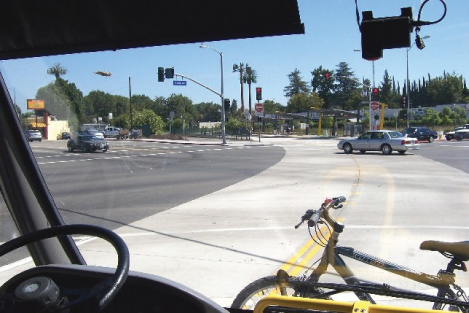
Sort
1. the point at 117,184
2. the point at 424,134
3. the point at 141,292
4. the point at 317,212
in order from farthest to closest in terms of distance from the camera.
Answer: the point at 424,134
the point at 117,184
the point at 317,212
the point at 141,292

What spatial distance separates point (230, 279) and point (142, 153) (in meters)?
21.2

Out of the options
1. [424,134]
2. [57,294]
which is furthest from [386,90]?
[424,134]

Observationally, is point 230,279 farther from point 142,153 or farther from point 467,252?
point 142,153

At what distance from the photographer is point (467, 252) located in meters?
3.03

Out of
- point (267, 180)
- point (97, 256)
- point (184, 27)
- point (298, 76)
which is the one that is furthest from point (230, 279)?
point (267, 180)

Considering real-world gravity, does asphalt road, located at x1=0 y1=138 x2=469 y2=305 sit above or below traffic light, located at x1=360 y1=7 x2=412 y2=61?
below

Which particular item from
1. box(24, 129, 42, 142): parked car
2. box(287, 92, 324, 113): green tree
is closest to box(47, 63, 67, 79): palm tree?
box(24, 129, 42, 142): parked car

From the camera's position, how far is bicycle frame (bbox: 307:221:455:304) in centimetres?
309

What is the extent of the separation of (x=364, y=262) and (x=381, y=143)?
23.2m

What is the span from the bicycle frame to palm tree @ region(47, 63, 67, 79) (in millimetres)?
2537

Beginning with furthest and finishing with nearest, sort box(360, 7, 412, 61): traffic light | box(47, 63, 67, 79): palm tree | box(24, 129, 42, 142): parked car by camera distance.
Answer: box(24, 129, 42, 142): parked car, box(47, 63, 67, 79): palm tree, box(360, 7, 412, 61): traffic light

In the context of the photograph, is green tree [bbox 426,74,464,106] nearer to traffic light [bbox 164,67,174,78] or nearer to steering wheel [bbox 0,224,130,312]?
traffic light [bbox 164,67,174,78]

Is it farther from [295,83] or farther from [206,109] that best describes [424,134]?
[295,83]

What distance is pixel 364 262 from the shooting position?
346 centimetres
